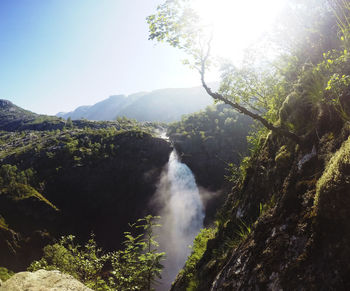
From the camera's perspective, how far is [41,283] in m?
6.37

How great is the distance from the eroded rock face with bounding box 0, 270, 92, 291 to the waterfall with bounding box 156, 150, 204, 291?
34369 millimetres

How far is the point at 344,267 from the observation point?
2305 millimetres

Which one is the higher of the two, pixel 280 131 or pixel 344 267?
pixel 280 131

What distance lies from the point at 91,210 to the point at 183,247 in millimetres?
47116

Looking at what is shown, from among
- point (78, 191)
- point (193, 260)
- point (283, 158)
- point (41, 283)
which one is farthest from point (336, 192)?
point (78, 191)

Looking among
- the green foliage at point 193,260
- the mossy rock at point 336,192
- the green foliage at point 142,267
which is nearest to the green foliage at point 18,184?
the green foliage at point 193,260

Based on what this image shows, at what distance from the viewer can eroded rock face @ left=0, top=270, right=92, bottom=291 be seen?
5.97 m

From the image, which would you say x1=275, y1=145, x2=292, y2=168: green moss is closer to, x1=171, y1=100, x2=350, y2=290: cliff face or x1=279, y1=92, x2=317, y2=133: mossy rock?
x1=171, y1=100, x2=350, y2=290: cliff face

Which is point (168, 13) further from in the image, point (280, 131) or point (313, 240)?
point (313, 240)

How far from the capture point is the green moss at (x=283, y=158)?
5621 millimetres

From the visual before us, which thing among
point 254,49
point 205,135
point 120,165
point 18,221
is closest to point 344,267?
point 254,49

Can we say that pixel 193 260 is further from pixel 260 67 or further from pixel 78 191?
pixel 78 191

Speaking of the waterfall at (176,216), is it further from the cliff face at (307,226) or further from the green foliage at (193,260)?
the cliff face at (307,226)

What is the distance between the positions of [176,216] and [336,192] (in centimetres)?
5818
